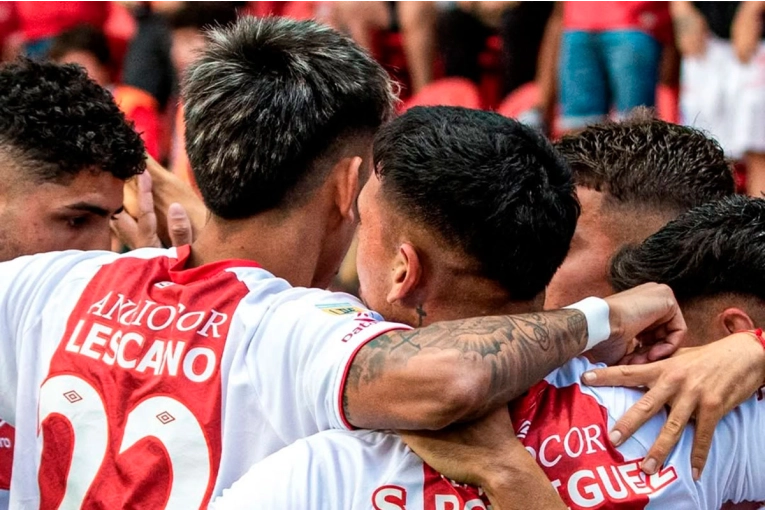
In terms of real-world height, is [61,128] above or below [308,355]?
above

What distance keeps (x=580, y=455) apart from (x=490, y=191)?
419mm

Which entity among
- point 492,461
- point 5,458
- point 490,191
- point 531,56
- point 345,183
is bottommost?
point 531,56

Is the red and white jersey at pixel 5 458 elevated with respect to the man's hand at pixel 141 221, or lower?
lower

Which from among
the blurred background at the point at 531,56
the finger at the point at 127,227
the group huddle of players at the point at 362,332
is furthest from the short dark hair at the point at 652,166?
the blurred background at the point at 531,56

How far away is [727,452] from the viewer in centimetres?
179

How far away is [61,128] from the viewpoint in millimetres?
2381

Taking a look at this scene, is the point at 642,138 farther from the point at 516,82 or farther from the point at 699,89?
the point at 516,82

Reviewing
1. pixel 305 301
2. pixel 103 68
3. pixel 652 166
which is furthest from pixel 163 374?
pixel 103 68

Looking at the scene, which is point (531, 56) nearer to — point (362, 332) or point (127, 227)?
point (127, 227)

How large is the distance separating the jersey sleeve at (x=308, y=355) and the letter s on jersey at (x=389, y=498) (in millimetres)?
123

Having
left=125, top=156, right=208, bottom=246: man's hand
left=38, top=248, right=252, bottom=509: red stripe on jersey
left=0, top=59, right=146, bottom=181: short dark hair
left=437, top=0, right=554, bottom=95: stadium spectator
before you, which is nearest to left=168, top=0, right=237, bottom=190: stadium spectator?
left=437, top=0, right=554, bottom=95: stadium spectator

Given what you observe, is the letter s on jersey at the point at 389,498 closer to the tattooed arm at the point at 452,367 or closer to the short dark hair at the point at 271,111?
the tattooed arm at the point at 452,367

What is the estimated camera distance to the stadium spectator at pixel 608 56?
19.6 feet

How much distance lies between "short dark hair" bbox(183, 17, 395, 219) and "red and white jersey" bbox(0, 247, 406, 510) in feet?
0.55
